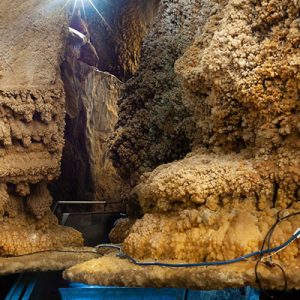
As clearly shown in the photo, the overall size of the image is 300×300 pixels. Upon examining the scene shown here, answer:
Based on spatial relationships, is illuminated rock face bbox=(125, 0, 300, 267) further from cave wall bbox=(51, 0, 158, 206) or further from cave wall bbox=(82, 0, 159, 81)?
cave wall bbox=(51, 0, 158, 206)

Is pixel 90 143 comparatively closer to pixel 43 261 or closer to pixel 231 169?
pixel 43 261

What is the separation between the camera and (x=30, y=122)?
514 centimetres

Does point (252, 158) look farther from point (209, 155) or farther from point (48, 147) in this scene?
point (48, 147)

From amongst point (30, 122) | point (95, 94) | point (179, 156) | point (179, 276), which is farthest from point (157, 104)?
point (95, 94)

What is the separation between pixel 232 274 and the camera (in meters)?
3.10

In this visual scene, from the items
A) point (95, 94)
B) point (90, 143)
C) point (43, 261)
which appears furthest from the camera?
point (95, 94)

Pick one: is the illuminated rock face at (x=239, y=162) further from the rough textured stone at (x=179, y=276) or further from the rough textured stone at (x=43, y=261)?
the rough textured stone at (x=43, y=261)

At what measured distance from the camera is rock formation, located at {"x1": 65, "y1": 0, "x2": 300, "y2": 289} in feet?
11.0

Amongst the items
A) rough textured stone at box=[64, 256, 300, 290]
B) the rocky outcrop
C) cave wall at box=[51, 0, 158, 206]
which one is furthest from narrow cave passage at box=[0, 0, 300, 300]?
the rocky outcrop

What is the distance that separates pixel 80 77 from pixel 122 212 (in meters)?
4.16

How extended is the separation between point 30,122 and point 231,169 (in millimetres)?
2417

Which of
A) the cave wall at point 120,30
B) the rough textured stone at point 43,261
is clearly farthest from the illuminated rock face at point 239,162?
the cave wall at point 120,30

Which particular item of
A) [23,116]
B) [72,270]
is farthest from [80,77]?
[72,270]

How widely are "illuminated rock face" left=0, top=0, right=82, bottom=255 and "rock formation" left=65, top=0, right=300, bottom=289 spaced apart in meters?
1.36
